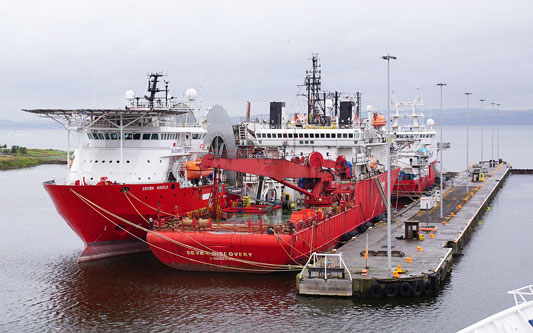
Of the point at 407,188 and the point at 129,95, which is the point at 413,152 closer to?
the point at 407,188

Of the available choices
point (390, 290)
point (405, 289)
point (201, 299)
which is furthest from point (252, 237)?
point (405, 289)

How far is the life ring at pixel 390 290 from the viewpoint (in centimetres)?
2473

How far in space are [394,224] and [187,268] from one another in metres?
14.7

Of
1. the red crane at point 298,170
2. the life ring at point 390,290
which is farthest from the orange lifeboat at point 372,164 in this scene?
the life ring at point 390,290

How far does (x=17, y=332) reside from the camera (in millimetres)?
22594

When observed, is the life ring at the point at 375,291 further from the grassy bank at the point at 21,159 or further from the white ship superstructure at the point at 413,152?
the grassy bank at the point at 21,159

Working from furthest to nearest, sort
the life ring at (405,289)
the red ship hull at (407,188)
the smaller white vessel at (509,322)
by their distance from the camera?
the red ship hull at (407,188) < the life ring at (405,289) < the smaller white vessel at (509,322)

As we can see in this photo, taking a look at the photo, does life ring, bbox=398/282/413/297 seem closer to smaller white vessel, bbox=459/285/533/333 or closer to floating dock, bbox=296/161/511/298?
floating dock, bbox=296/161/511/298

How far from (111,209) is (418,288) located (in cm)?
1470

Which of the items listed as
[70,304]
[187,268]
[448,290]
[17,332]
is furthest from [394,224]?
[17,332]

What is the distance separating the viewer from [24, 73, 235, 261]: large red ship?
31.4 m

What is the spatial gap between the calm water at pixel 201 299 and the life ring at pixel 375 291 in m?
0.34

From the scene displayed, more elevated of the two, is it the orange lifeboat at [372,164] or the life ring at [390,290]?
the orange lifeboat at [372,164]

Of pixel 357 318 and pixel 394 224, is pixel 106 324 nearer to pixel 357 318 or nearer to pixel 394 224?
pixel 357 318
